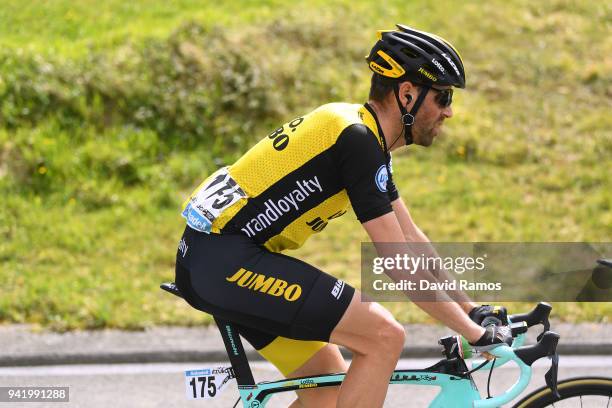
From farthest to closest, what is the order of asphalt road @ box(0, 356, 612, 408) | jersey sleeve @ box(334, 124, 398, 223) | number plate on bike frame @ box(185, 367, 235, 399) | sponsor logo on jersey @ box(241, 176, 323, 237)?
1. asphalt road @ box(0, 356, 612, 408)
2. number plate on bike frame @ box(185, 367, 235, 399)
3. sponsor logo on jersey @ box(241, 176, 323, 237)
4. jersey sleeve @ box(334, 124, 398, 223)

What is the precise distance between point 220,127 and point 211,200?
5.55 m

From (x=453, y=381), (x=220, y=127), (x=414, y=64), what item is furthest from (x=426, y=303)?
(x=220, y=127)

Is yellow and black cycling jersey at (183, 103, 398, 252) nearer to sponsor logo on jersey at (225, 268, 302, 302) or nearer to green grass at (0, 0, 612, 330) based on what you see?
sponsor logo on jersey at (225, 268, 302, 302)

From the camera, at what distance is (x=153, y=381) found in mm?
5812

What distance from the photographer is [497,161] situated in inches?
355

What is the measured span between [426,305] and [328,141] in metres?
0.71

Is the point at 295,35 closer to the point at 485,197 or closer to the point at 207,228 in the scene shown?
the point at 485,197

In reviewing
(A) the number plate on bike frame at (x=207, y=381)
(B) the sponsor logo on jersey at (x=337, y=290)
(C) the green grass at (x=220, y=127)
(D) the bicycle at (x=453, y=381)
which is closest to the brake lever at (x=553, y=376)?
(D) the bicycle at (x=453, y=381)

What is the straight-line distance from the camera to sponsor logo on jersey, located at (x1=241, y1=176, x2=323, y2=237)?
142 inches

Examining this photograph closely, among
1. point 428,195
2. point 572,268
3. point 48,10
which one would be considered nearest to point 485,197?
point 428,195

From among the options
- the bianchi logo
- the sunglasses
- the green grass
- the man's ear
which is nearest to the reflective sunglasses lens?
the sunglasses

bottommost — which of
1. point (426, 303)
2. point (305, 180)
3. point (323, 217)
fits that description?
point (426, 303)

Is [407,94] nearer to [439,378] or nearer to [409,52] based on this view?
[409,52]

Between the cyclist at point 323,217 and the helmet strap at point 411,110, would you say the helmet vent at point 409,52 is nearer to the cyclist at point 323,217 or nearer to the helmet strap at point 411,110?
the cyclist at point 323,217
